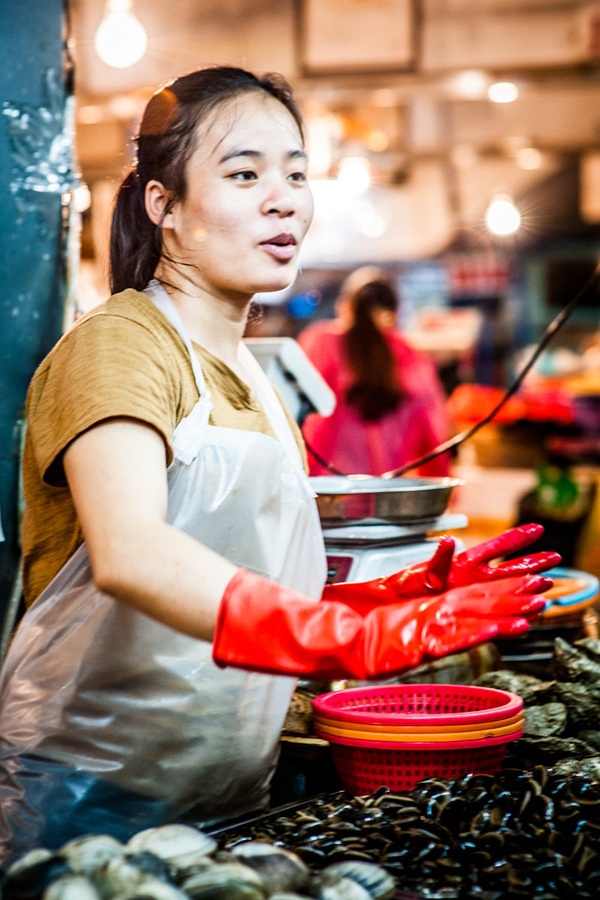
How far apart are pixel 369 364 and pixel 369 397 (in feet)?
0.47

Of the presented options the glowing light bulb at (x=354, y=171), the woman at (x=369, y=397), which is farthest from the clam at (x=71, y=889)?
the glowing light bulb at (x=354, y=171)

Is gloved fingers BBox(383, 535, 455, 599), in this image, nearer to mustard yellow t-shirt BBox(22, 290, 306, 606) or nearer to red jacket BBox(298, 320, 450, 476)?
mustard yellow t-shirt BBox(22, 290, 306, 606)

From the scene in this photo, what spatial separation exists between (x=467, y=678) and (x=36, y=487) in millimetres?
934

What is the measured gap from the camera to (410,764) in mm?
1322

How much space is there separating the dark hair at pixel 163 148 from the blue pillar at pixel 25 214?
39 cm

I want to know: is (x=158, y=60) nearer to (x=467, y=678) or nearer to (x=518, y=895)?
(x=467, y=678)

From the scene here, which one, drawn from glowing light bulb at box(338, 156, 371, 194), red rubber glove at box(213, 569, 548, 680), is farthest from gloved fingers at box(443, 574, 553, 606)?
glowing light bulb at box(338, 156, 371, 194)

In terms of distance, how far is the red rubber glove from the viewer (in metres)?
0.99

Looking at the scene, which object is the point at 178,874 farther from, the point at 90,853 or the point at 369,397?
the point at 369,397

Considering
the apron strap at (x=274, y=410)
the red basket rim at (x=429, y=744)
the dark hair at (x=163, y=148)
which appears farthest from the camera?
the apron strap at (x=274, y=410)

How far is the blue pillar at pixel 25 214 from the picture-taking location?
1807mm

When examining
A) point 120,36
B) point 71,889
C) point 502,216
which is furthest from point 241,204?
point 502,216

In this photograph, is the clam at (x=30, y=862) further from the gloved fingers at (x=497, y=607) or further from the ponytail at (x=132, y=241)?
the ponytail at (x=132, y=241)

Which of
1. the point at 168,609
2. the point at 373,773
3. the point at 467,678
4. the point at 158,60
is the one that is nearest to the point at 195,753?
the point at 373,773
